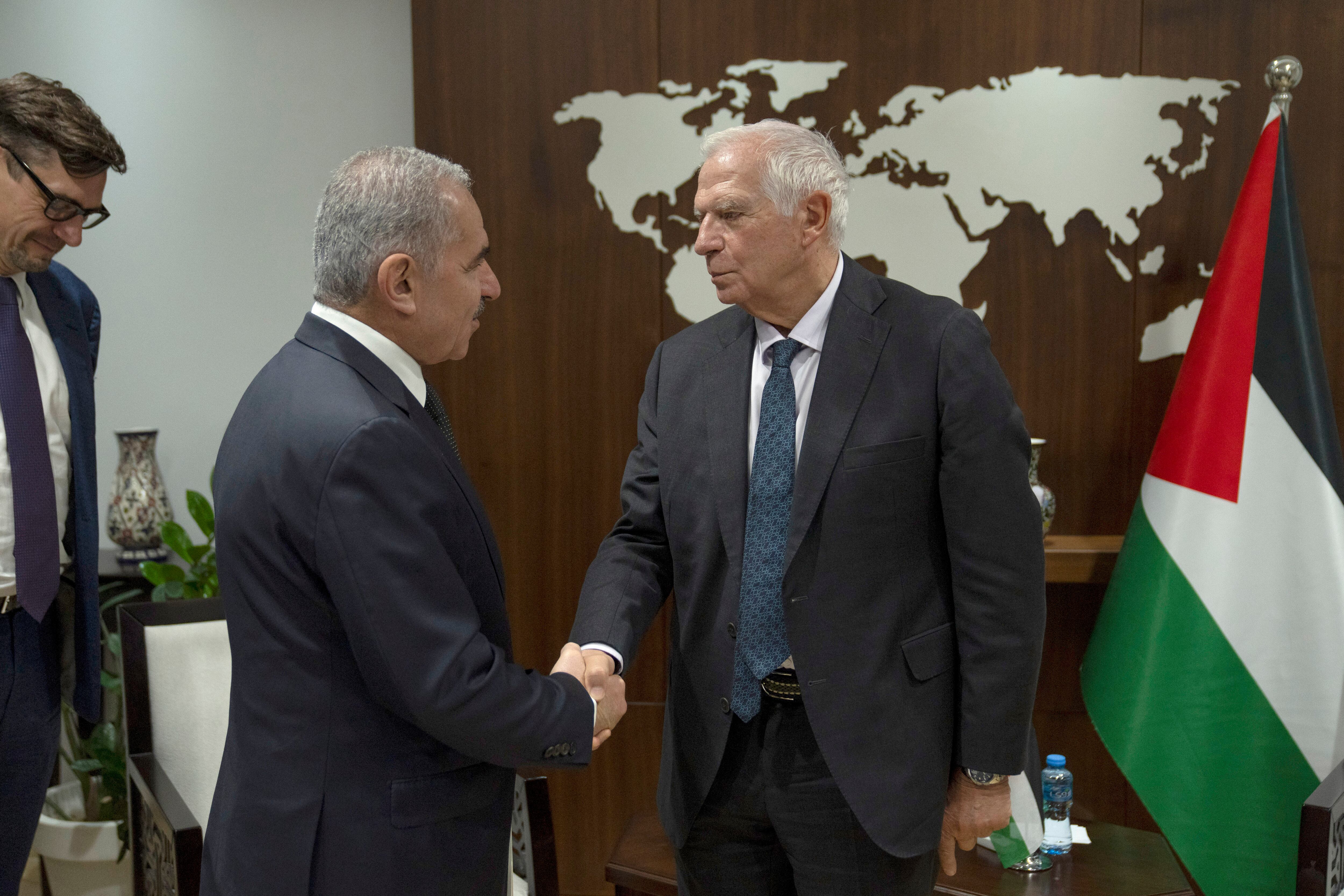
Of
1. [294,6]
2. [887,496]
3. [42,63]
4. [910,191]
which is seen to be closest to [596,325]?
[910,191]

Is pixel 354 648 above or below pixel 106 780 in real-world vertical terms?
above

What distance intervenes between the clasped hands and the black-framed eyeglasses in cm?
114

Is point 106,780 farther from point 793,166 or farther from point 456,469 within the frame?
point 793,166

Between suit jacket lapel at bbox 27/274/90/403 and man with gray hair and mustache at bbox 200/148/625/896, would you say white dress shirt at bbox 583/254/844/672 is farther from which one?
suit jacket lapel at bbox 27/274/90/403

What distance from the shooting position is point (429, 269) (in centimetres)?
133

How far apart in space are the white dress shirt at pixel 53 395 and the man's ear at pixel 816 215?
1.39 m

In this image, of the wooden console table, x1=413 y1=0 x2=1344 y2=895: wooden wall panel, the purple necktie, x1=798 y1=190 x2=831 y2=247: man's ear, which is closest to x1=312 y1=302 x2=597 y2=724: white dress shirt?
x1=798 y1=190 x2=831 y2=247: man's ear

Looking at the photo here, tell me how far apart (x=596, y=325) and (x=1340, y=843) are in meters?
2.10

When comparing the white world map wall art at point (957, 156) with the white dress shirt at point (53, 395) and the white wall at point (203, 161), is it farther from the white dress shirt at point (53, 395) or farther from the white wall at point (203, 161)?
the white dress shirt at point (53, 395)

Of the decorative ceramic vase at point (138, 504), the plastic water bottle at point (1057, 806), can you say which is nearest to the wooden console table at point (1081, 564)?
the plastic water bottle at point (1057, 806)

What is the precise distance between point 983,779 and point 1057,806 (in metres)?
1.04

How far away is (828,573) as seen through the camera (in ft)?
5.18

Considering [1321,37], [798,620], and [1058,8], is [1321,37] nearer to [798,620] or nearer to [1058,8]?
[1058,8]

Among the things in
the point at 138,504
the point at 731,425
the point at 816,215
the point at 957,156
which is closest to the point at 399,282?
the point at 731,425
